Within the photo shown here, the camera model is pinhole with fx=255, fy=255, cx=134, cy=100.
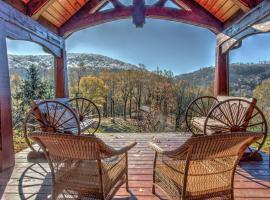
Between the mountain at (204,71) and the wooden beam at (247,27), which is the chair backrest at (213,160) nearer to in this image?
the wooden beam at (247,27)

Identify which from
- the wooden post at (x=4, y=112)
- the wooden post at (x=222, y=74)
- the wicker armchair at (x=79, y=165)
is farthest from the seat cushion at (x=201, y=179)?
the wooden post at (x=222, y=74)

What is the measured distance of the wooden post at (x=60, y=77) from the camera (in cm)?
591

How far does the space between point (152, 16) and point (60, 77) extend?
8.25 feet

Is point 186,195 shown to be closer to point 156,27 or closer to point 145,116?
point 145,116

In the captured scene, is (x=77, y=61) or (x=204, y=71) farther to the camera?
(x=77, y=61)

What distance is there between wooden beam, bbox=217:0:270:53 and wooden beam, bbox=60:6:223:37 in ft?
1.32

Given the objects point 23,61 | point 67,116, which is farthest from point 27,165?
point 23,61

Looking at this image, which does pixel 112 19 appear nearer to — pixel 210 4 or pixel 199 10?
pixel 199 10

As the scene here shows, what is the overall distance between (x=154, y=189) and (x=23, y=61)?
13060mm

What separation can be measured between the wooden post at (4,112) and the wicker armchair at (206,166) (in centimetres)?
231

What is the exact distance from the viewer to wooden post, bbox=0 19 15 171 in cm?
333

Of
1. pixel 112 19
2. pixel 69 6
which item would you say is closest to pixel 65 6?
pixel 69 6

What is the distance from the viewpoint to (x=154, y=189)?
2.63 meters

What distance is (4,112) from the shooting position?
341 centimetres
